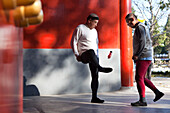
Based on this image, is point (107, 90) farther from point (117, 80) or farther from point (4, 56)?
point (4, 56)

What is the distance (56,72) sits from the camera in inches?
232

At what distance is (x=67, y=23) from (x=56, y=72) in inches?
47.5

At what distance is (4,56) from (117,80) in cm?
556

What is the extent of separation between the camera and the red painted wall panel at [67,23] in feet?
19.0

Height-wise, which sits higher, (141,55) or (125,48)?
(125,48)

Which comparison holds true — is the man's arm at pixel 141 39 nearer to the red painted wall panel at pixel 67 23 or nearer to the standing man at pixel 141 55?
the standing man at pixel 141 55

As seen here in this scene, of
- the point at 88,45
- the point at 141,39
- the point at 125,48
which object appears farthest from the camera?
the point at 125,48

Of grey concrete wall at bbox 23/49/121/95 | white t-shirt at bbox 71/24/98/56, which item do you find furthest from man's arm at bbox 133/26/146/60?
grey concrete wall at bbox 23/49/121/95

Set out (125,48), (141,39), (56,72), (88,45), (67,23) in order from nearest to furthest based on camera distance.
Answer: (141,39)
(88,45)
(56,72)
(67,23)
(125,48)

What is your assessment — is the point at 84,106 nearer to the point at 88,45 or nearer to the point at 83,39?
the point at 88,45

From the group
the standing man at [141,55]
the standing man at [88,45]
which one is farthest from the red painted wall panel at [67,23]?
the standing man at [141,55]

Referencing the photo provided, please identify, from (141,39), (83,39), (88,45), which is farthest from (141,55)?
(83,39)

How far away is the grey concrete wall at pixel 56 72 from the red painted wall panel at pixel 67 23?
21cm

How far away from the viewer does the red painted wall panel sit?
5797 millimetres
